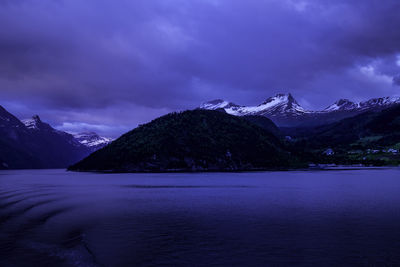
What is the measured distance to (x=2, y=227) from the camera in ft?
152

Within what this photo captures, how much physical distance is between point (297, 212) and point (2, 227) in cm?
4610

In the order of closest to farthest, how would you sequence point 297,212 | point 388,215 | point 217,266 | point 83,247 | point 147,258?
point 217,266 < point 147,258 < point 83,247 < point 388,215 < point 297,212

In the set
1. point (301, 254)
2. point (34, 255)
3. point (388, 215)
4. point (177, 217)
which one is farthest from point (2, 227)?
point (388, 215)

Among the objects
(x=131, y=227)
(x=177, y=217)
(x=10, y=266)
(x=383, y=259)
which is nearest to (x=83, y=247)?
(x=10, y=266)

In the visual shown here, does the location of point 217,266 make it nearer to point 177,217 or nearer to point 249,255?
point 249,255

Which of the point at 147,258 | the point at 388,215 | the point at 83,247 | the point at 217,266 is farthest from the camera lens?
the point at 388,215

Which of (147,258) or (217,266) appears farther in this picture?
(147,258)

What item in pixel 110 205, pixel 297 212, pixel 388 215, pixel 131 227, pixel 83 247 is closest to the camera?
pixel 83 247

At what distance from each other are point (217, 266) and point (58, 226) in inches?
1122

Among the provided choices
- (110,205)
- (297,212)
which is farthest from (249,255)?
(110,205)

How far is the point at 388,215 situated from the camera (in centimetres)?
5322

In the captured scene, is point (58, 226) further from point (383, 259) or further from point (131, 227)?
point (383, 259)

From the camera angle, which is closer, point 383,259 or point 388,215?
point 383,259

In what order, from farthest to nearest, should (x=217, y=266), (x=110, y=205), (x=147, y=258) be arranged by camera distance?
(x=110, y=205) → (x=147, y=258) → (x=217, y=266)
